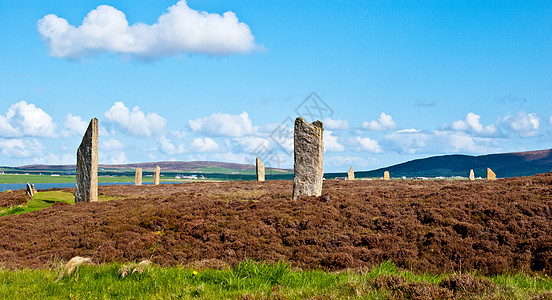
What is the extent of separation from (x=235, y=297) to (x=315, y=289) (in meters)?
1.45

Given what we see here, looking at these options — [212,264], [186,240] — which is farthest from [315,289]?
[186,240]

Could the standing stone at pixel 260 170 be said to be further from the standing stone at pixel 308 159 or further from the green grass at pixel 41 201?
the standing stone at pixel 308 159

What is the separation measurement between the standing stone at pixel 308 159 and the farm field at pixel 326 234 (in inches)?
72.8

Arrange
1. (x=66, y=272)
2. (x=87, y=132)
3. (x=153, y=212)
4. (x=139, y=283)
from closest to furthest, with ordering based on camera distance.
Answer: (x=139, y=283) < (x=66, y=272) < (x=153, y=212) < (x=87, y=132)

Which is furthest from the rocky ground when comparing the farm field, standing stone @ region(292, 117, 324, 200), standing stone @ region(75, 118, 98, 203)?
standing stone @ region(75, 118, 98, 203)

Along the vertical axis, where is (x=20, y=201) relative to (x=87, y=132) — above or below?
below

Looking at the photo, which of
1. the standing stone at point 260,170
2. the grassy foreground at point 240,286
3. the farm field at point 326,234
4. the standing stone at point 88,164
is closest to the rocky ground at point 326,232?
the farm field at point 326,234

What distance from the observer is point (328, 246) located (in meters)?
14.7

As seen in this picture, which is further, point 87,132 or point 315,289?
point 87,132

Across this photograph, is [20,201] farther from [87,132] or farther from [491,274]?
Answer: [491,274]

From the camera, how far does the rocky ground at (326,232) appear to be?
13062 millimetres

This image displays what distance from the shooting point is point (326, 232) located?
52.1 feet

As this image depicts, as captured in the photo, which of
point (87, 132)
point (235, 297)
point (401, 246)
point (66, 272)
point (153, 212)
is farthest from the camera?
point (87, 132)

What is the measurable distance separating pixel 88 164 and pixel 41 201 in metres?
6.24
